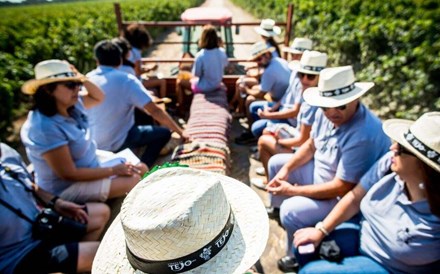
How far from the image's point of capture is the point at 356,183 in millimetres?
2234

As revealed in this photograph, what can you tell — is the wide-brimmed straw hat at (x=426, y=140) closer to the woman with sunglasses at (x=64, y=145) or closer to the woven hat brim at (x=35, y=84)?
the woman with sunglasses at (x=64, y=145)

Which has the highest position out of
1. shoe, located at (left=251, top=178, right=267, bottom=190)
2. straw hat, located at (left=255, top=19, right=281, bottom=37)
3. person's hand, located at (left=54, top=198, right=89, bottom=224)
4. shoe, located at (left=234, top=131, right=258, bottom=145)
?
straw hat, located at (left=255, top=19, right=281, bottom=37)

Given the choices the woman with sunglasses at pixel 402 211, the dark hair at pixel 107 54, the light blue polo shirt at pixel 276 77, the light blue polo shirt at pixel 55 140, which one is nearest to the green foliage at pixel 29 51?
the dark hair at pixel 107 54

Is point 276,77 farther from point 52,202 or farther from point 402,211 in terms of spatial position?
point 52,202

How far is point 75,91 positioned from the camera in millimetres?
2621

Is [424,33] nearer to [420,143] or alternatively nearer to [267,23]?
[267,23]

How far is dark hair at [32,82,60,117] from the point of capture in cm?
244

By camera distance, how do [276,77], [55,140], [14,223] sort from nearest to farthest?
[14,223] < [55,140] < [276,77]

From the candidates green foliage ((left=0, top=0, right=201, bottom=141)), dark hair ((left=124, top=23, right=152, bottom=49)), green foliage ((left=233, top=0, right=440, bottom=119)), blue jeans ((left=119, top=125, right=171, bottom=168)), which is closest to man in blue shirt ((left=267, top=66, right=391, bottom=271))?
blue jeans ((left=119, top=125, right=171, bottom=168))

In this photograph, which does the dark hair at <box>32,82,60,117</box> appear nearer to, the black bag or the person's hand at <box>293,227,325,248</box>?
the black bag

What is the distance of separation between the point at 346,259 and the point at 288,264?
0.68 meters

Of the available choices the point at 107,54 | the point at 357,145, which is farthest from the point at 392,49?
the point at 107,54

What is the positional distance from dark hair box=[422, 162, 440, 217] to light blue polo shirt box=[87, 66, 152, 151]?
268 cm

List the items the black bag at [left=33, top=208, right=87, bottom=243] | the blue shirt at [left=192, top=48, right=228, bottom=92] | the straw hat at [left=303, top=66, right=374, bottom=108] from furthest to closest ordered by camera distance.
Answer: the blue shirt at [left=192, top=48, right=228, bottom=92], the straw hat at [left=303, top=66, right=374, bottom=108], the black bag at [left=33, top=208, right=87, bottom=243]
